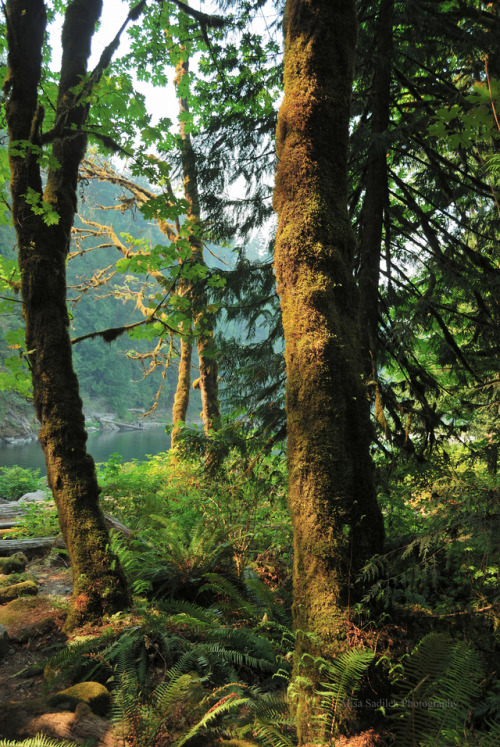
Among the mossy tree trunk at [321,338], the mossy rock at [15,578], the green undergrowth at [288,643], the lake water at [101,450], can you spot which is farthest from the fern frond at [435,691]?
the lake water at [101,450]

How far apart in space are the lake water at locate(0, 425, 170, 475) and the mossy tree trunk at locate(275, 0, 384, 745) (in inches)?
635

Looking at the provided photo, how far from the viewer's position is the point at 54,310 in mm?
→ 3502

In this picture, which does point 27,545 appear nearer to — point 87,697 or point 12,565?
point 12,565

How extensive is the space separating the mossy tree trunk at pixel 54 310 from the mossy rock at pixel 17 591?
1.07m

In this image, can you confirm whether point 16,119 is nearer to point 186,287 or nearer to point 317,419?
point 186,287

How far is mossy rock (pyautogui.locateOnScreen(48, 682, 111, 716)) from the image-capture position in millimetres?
2350

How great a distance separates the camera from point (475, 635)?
1.91 meters

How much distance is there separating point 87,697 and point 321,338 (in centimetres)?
248

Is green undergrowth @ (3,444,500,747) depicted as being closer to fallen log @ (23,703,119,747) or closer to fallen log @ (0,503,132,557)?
fallen log @ (23,703,119,747)

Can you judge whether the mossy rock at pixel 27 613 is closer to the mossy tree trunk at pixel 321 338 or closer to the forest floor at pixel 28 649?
the forest floor at pixel 28 649

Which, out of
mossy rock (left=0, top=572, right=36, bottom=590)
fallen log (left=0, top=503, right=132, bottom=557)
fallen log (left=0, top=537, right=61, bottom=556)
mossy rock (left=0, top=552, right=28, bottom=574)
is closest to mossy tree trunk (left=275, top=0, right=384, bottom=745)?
mossy rock (left=0, top=572, right=36, bottom=590)

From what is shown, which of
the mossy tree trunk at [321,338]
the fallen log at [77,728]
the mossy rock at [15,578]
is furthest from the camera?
the mossy rock at [15,578]

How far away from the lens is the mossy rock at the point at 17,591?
3.92 m

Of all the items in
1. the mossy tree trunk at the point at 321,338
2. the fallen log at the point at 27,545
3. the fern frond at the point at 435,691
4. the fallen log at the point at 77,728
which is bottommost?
the fallen log at the point at 27,545
